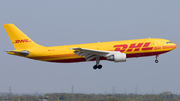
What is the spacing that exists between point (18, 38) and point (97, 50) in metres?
16.2

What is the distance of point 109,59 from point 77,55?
5.93 meters

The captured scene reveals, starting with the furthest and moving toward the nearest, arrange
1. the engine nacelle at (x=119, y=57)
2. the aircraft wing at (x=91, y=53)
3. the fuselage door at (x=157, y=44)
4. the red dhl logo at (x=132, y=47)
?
the fuselage door at (x=157, y=44) → the red dhl logo at (x=132, y=47) → the engine nacelle at (x=119, y=57) → the aircraft wing at (x=91, y=53)

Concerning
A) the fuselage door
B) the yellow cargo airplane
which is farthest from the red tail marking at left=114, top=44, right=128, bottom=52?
the fuselage door

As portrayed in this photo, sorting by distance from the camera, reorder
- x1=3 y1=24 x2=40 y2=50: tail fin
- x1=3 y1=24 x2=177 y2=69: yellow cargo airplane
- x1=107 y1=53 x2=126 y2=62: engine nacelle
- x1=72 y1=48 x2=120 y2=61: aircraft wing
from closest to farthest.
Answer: x1=72 y1=48 x2=120 y2=61: aircraft wing
x1=107 y1=53 x2=126 y2=62: engine nacelle
x1=3 y1=24 x2=177 y2=69: yellow cargo airplane
x1=3 y1=24 x2=40 y2=50: tail fin

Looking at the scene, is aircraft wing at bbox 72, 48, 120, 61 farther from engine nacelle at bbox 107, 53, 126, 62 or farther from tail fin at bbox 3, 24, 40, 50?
tail fin at bbox 3, 24, 40, 50

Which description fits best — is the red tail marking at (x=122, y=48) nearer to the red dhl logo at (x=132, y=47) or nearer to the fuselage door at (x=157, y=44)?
the red dhl logo at (x=132, y=47)

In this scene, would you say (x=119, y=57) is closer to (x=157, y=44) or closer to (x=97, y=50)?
(x=97, y=50)

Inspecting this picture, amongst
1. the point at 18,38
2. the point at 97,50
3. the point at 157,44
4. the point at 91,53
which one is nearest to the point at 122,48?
the point at 97,50

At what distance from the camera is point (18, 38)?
58.8 meters

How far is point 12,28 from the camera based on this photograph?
5906 cm

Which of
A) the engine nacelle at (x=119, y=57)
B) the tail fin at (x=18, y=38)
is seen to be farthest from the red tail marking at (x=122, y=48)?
the tail fin at (x=18, y=38)

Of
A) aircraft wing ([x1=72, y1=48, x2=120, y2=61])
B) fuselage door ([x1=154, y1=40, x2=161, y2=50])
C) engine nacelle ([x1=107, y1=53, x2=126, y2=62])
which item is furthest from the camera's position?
fuselage door ([x1=154, y1=40, x2=161, y2=50])

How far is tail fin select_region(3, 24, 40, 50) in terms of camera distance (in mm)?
58062

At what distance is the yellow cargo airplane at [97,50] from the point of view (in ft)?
176
